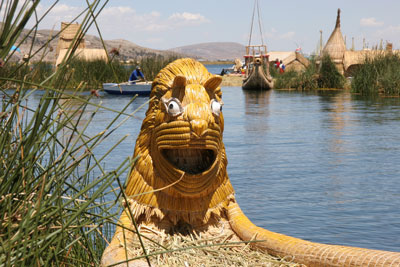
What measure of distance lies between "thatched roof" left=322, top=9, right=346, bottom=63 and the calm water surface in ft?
44.2

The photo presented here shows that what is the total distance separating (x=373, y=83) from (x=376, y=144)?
48.8ft

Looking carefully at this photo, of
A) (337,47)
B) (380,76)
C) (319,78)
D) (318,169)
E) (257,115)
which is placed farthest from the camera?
(337,47)

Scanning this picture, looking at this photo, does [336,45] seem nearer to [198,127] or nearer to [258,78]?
[258,78]

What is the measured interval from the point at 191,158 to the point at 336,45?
32814mm

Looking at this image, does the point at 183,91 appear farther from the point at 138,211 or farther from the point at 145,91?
the point at 145,91

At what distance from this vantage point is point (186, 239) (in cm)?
372

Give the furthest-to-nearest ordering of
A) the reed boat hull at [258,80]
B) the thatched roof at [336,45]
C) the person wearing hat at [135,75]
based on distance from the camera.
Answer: the reed boat hull at [258,80]
the thatched roof at [336,45]
the person wearing hat at [135,75]

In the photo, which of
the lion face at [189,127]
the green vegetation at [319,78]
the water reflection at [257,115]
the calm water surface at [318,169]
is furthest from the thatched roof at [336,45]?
the lion face at [189,127]

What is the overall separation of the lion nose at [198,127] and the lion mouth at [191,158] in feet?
0.67

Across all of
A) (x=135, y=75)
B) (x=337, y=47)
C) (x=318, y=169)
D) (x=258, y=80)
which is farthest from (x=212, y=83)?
(x=337, y=47)

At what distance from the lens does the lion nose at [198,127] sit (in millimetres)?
3523

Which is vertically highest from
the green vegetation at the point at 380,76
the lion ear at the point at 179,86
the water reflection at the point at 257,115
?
the lion ear at the point at 179,86

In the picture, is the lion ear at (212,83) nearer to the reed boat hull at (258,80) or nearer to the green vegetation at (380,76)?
the green vegetation at (380,76)

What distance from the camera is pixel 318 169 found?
10.9m
